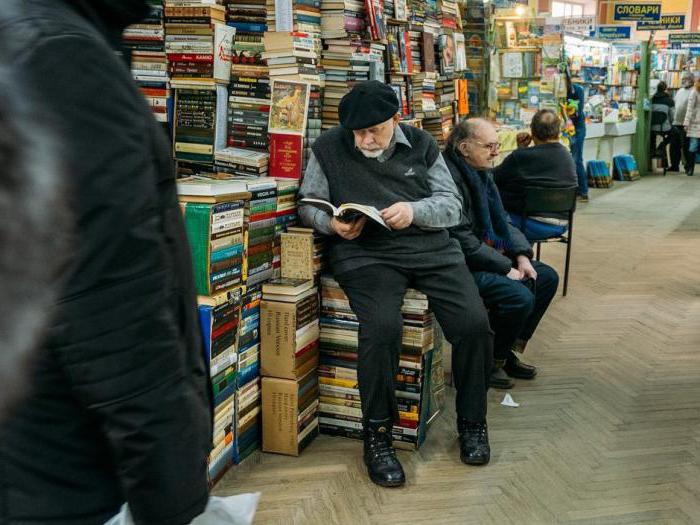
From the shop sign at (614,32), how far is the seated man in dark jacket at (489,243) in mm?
9886

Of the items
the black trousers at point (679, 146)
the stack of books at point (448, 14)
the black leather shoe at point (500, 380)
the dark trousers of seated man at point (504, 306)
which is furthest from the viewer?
the black trousers at point (679, 146)

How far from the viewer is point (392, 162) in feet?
9.56

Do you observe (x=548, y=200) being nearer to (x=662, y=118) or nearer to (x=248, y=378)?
(x=248, y=378)

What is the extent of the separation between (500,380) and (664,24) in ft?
44.7

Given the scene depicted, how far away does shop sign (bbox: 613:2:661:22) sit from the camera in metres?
13.6

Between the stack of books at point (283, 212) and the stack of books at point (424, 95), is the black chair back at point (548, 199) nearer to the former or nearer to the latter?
the stack of books at point (424, 95)

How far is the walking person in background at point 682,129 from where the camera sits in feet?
39.9

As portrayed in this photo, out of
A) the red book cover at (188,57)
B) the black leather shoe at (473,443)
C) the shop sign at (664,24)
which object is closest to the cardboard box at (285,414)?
the black leather shoe at (473,443)

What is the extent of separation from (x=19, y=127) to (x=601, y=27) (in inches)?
513

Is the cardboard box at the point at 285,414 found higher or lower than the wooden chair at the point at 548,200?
lower

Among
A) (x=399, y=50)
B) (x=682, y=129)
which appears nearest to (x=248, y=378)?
(x=399, y=50)

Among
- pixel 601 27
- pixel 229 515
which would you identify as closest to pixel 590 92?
pixel 601 27

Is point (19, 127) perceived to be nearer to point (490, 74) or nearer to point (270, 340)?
point (270, 340)

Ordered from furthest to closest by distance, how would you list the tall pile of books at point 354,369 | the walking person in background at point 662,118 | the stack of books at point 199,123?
the walking person in background at point 662,118
the stack of books at point 199,123
the tall pile of books at point 354,369
